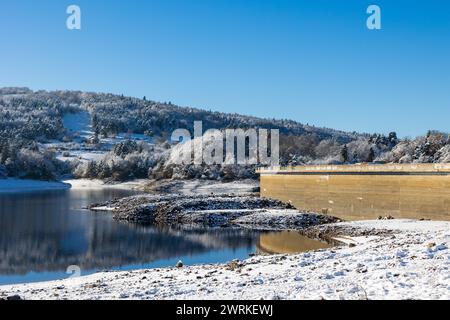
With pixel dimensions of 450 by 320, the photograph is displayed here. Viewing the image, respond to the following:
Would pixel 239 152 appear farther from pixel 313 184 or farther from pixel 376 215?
pixel 376 215

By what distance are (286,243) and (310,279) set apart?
19747mm

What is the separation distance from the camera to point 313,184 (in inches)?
2088

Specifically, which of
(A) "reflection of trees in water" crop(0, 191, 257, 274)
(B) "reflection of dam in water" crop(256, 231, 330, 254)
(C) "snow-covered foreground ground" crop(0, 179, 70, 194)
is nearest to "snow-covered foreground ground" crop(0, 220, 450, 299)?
(A) "reflection of trees in water" crop(0, 191, 257, 274)

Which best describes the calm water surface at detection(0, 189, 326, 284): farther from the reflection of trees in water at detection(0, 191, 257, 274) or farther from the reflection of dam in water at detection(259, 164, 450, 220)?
the reflection of dam in water at detection(259, 164, 450, 220)

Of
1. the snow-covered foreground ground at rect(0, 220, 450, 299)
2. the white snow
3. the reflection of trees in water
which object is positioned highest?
the snow-covered foreground ground at rect(0, 220, 450, 299)

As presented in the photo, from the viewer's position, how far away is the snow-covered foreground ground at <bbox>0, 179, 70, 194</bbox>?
10219 centimetres

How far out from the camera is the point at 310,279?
14789mm

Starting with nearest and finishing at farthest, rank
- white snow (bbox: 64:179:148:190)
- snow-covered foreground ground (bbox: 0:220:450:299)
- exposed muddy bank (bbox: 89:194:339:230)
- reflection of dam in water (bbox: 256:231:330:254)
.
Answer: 1. snow-covered foreground ground (bbox: 0:220:450:299)
2. reflection of dam in water (bbox: 256:231:330:254)
3. exposed muddy bank (bbox: 89:194:339:230)
4. white snow (bbox: 64:179:148:190)

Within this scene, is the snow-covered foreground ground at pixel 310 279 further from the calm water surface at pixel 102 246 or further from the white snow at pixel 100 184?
the white snow at pixel 100 184

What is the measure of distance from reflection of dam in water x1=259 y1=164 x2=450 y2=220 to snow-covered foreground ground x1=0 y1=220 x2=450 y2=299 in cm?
1702

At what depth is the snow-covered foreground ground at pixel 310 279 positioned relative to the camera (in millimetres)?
12758

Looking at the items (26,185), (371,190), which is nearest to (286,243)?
(371,190)
